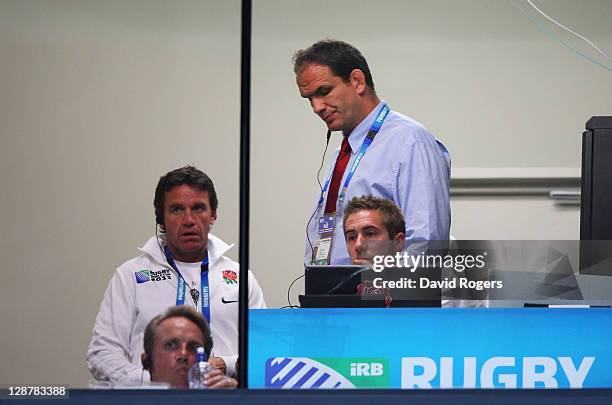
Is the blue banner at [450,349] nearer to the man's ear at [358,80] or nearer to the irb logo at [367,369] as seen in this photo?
the irb logo at [367,369]

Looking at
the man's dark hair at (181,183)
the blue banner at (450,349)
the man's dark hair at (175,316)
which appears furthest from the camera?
the man's dark hair at (181,183)

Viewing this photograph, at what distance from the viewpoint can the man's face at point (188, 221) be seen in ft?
10.3

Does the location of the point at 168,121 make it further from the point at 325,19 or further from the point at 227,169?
the point at 325,19

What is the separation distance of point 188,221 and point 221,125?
332 millimetres

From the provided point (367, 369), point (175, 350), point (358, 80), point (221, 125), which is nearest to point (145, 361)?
point (175, 350)

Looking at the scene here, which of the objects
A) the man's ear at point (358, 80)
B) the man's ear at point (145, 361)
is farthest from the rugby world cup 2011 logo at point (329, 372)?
the man's ear at point (358, 80)


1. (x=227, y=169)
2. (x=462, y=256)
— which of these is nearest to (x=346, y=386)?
(x=462, y=256)

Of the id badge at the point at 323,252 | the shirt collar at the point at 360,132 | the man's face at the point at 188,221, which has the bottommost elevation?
the id badge at the point at 323,252

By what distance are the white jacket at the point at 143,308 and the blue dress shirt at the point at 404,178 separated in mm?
275

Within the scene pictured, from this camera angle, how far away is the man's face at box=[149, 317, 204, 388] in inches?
118

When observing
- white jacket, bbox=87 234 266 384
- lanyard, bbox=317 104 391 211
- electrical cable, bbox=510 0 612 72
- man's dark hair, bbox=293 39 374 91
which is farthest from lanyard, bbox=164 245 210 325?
electrical cable, bbox=510 0 612 72

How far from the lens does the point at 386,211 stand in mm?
2982

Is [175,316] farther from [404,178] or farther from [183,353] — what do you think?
[404,178]

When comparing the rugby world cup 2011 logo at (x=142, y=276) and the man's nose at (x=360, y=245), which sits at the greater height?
the man's nose at (x=360, y=245)
